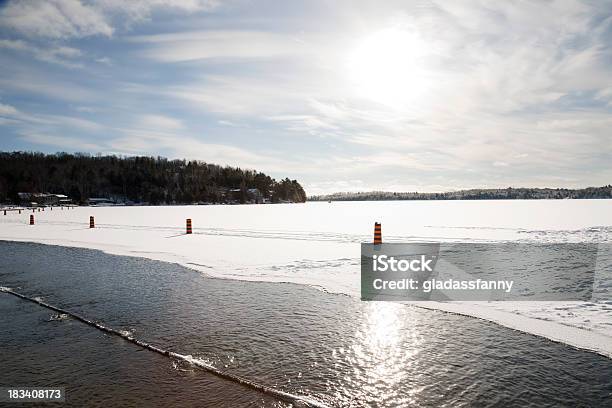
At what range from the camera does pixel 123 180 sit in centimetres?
15350

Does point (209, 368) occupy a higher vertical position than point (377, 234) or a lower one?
lower

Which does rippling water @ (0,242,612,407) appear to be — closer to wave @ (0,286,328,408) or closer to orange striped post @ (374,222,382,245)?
wave @ (0,286,328,408)

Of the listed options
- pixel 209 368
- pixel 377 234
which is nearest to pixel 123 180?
pixel 377 234

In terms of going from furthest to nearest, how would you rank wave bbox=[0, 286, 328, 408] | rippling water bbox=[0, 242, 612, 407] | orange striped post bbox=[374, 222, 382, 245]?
orange striped post bbox=[374, 222, 382, 245] → rippling water bbox=[0, 242, 612, 407] → wave bbox=[0, 286, 328, 408]

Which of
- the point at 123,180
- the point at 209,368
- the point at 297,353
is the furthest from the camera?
the point at 123,180

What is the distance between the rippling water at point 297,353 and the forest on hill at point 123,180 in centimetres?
14259

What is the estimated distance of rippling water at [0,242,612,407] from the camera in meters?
4.62

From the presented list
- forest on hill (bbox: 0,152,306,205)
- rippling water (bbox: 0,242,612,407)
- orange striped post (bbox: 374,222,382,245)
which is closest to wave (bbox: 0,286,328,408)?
rippling water (bbox: 0,242,612,407)

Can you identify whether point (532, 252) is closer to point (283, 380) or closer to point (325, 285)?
point (325, 285)

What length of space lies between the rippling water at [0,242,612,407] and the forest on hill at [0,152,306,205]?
468 ft

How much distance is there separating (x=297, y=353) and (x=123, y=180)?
165 meters

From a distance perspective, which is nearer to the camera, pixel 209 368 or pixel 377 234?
pixel 209 368

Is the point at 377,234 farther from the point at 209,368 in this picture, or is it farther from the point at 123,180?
the point at 123,180

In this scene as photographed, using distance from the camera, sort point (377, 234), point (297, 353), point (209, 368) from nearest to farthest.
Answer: point (209, 368) < point (297, 353) < point (377, 234)
